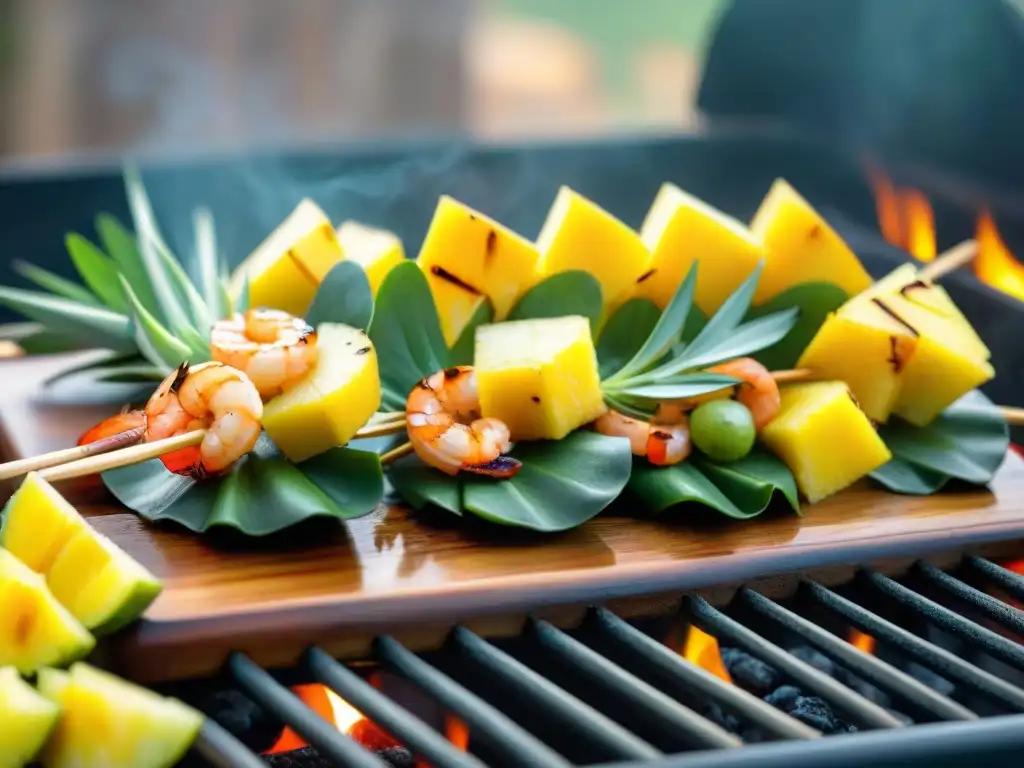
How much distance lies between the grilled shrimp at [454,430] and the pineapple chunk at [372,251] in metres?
0.33

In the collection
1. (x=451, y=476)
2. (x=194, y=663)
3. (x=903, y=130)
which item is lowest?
(x=194, y=663)

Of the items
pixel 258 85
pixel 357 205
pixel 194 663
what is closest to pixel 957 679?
pixel 194 663

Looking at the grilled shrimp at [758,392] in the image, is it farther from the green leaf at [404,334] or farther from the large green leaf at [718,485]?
the green leaf at [404,334]

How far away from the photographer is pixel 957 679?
5.03 ft

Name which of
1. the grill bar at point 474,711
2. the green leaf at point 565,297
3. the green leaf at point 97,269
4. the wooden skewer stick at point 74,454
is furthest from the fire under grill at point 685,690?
the green leaf at point 97,269

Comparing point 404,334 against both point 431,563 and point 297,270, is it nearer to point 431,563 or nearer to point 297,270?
point 297,270

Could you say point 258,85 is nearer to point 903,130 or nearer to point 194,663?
point 903,130

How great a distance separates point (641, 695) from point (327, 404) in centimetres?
60

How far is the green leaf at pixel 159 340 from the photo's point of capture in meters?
1.98

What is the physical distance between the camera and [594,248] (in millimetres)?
2109

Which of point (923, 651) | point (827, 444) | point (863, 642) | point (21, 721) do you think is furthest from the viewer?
point (863, 642)

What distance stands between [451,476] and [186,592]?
1.41ft

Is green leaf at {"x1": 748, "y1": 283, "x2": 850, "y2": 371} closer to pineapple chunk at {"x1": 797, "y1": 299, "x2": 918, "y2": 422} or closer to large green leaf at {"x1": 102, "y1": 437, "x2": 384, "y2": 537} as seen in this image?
pineapple chunk at {"x1": 797, "y1": 299, "x2": 918, "y2": 422}

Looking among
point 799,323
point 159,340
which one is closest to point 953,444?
point 799,323
